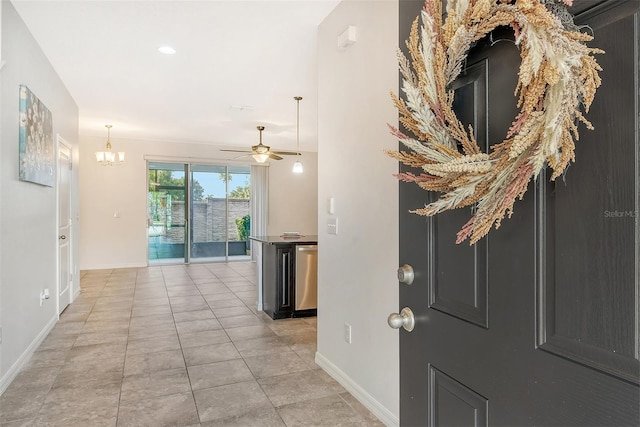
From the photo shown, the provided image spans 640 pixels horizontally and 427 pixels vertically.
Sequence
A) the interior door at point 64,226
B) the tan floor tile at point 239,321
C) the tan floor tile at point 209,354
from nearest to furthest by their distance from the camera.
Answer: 1. the tan floor tile at point 209,354
2. the tan floor tile at point 239,321
3. the interior door at point 64,226

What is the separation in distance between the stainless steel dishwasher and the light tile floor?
230mm

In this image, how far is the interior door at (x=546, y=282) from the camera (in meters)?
0.62

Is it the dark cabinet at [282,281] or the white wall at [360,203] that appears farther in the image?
the dark cabinet at [282,281]

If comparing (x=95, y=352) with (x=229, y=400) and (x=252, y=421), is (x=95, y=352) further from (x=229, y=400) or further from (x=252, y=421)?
(x=252, y=421)

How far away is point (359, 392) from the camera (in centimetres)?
254

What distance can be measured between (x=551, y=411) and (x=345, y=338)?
6.79 feet

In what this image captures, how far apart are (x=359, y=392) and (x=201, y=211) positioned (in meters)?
7.28

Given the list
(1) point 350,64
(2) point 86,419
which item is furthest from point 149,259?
(1) point 350,64

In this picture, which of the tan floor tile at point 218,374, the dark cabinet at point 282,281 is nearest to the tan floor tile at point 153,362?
the tan floor tile at point 218,374

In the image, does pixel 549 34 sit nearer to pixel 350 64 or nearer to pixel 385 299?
pixel 385 299

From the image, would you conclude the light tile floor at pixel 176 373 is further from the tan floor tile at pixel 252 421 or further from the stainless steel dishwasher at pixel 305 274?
the stainless steel dishwasher at pixel 305 274

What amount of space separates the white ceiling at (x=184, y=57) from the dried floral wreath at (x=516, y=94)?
2309 millimetres

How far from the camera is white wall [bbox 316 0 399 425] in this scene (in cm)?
222

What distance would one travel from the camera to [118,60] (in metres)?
4.04
